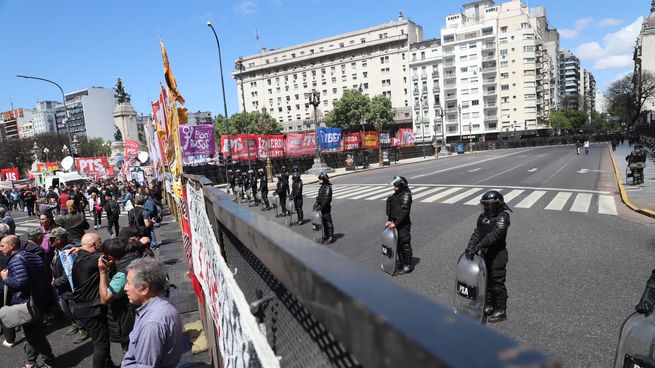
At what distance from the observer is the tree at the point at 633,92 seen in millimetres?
65844

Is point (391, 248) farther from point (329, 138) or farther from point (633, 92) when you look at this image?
point (633, 92)

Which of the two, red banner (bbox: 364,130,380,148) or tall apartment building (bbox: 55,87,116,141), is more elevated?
tall apartment building (bbox: 55,87,116,141)

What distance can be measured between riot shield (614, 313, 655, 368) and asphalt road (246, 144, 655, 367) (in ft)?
2.97

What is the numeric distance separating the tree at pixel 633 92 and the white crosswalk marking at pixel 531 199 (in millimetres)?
64223

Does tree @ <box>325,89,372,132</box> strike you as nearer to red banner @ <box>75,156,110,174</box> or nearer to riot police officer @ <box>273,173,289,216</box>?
red banner @ <box>75,156,110,174</box>

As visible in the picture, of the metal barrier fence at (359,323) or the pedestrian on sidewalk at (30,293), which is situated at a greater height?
the metal barrier fence at (359,323)

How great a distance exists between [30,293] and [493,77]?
91115 mm

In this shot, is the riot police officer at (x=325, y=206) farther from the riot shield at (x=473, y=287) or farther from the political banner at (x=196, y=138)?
the riot shield at (x=473, y=287)

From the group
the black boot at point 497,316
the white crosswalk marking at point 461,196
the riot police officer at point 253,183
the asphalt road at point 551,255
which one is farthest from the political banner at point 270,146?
the black boot at point 497,316

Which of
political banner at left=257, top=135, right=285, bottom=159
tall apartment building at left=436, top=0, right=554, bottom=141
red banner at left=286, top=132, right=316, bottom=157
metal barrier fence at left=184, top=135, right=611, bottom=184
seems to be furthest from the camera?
tall apartment building at left=436, top=0, right=554, bottom=141

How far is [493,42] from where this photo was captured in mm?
83625

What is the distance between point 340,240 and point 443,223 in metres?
3.23

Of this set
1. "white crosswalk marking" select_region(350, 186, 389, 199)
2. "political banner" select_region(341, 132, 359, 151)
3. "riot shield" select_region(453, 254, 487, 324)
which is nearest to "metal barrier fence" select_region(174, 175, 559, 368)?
"riot shield" select_region(453, 254, 487, 324)

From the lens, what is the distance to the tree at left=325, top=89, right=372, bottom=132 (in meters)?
76.6
